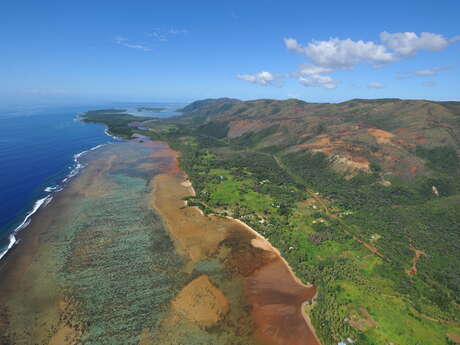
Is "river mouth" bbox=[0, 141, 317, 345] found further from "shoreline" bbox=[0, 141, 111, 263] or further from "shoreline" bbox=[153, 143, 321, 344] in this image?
"shoreline" bbox=[0, 141, 111, 263]

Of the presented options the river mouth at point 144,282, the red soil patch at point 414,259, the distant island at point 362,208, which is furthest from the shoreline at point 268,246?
the red soil patch at point 414,259

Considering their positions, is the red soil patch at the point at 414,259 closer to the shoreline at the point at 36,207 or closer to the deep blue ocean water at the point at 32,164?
the shoreline at the point at 36,207

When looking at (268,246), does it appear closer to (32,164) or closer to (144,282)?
(144,282)

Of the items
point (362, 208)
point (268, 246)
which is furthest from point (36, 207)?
point (362, 208)

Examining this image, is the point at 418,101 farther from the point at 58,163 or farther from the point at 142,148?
the point at 58,163

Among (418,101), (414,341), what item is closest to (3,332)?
(414,341)
